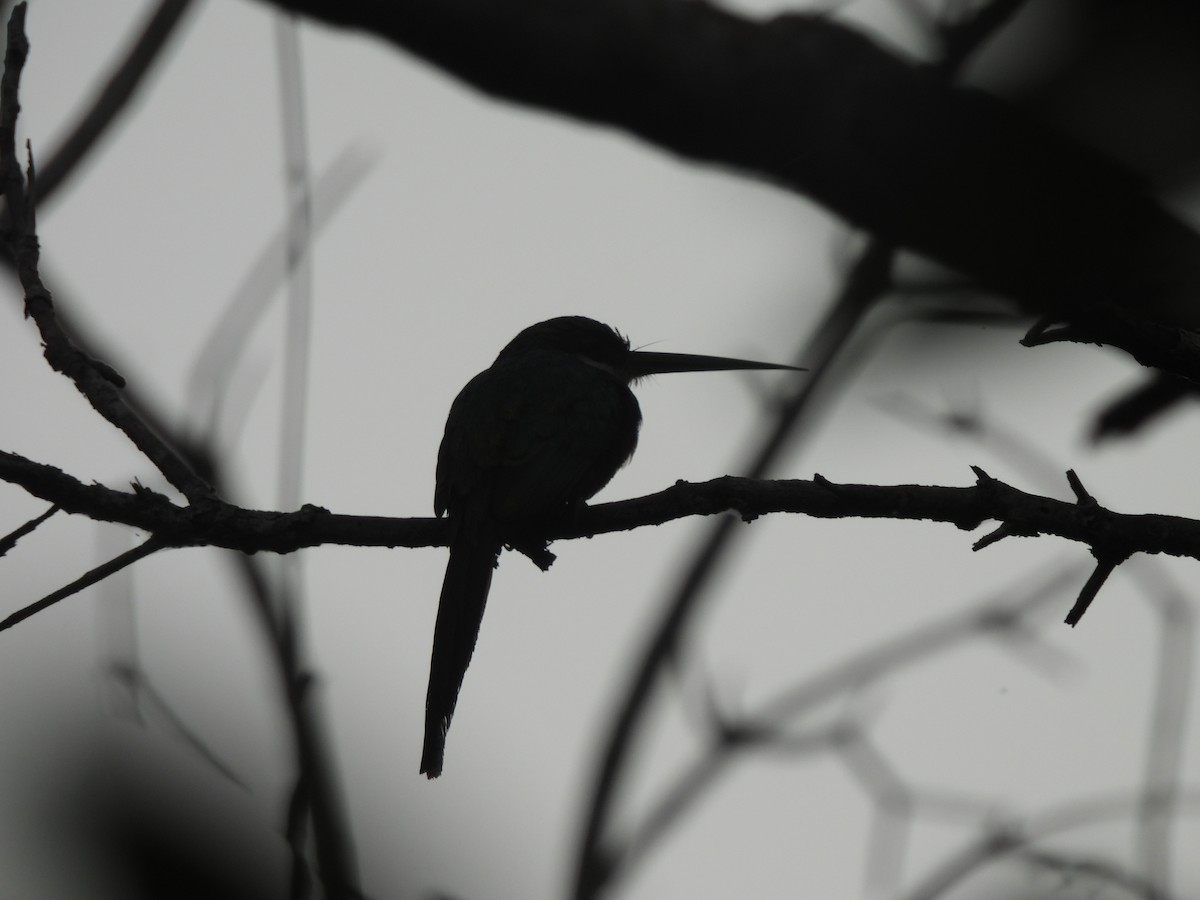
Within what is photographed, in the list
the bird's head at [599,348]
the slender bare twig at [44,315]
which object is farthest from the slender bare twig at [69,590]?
the bird's head at [599,348]

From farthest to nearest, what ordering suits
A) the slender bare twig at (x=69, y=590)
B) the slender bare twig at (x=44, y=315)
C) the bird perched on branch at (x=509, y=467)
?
the bird perched on branch at (x=509, y=467)
the slender bare twig at (x=44, y=315)
the slender bare twig at (x=69, y=590)

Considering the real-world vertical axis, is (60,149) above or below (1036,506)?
above

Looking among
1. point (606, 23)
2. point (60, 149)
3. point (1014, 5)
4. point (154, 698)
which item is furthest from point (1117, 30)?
point (154, 698)

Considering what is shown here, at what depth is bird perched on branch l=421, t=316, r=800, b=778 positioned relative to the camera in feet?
10.7

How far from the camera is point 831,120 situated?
393 cm

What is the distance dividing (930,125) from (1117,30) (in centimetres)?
56

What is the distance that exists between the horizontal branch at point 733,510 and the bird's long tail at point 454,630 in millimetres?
476

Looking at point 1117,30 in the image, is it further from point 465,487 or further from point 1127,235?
point 465,487

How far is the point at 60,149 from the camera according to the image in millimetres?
3889

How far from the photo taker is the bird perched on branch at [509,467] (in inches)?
129

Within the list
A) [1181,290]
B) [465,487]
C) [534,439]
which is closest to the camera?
[1181,290]

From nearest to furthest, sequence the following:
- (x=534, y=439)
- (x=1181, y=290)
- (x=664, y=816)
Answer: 1. (x=1181, y=290)
2. (x=534, y=439)
3. (x=664, y=816)

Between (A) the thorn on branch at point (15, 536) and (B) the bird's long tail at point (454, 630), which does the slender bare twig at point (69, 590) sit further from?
(B) the bird's long tail at point (454, 630)

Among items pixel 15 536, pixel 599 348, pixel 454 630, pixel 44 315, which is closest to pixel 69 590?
pixel 15 536
